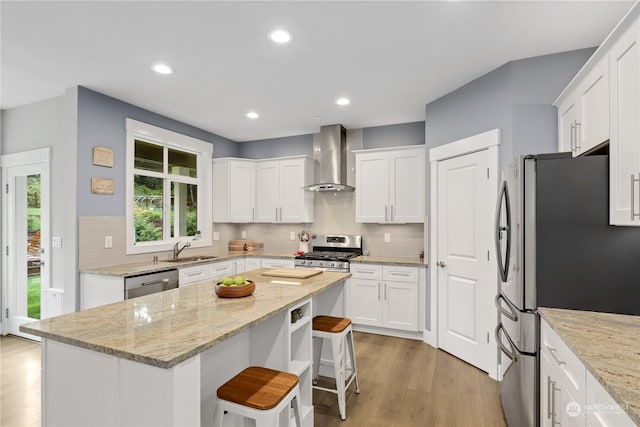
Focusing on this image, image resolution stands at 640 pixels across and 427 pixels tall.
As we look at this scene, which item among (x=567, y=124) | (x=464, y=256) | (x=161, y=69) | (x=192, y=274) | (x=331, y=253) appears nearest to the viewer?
(x=567, y=124)

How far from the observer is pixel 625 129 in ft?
5.16

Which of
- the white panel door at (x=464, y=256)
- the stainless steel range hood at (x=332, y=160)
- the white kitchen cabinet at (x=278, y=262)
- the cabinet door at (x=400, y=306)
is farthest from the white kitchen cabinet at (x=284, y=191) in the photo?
the white panel door at (x=464, y=256)

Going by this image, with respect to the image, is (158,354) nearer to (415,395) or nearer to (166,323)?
(166,323)

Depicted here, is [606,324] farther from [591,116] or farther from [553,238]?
[591,116]

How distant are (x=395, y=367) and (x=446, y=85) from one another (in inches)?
110

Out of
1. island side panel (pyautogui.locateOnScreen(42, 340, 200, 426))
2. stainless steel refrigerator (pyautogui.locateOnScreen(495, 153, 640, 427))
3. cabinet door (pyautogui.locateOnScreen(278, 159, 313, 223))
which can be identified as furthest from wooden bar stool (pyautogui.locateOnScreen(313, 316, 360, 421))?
cabinet door (pyautogui.locateOnScreen(278, 159, 313, 223))

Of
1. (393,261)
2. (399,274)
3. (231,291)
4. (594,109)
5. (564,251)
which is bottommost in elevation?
(399,274)

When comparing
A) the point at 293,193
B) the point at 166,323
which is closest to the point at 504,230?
the point at 166,323

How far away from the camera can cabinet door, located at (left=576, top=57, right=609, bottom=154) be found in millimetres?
1765

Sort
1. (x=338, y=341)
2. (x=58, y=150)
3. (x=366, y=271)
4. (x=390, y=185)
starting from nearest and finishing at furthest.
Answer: (x=338, y=341), (x=58, y=150), (x=366, y=271), (x=390, y=185)

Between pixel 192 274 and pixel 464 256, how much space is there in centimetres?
301

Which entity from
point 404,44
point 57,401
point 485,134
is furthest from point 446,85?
point 57,401

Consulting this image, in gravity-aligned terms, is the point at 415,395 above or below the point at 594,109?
below

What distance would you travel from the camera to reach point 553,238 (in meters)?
1.73
